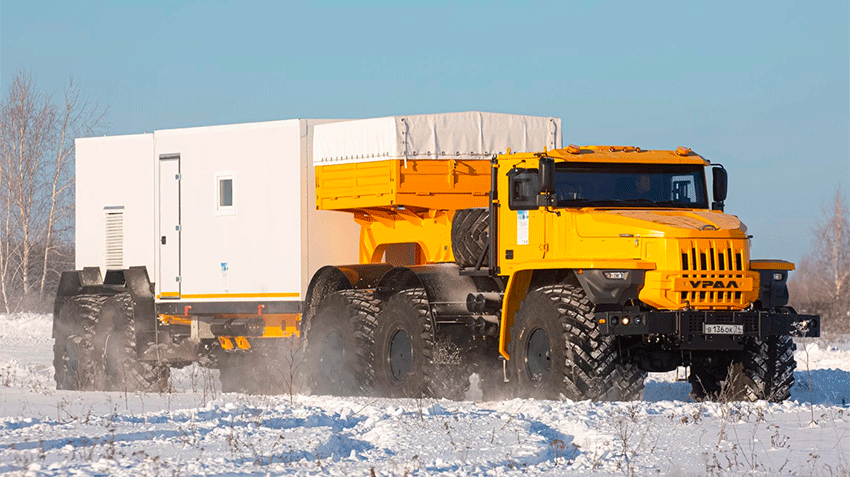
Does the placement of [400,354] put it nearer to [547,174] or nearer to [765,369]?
[547,174]

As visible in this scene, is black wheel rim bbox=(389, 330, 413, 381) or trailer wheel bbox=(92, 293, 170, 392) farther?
trailer wheel bbox=(92, 293, 170, 392)

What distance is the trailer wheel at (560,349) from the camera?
1384cm

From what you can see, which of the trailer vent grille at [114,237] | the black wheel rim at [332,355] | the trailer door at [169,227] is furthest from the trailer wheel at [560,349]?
the trailer vent grille at [114,237]

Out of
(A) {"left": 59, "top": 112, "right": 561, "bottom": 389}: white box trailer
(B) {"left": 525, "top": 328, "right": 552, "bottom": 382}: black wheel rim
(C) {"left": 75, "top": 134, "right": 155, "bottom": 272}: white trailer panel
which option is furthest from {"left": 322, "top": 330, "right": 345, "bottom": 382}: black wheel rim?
(C) {"left": 75, "top": 134, "right": 155, "bottom": 272}: white trailer panel

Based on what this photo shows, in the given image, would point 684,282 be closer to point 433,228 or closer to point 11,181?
point 433,228

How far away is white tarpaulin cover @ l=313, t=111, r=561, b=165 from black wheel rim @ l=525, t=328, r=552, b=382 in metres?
3.66

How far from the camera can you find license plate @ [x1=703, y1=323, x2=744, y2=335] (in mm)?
13852

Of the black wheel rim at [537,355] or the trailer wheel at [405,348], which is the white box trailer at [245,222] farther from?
the black wheel rim at [537,355]

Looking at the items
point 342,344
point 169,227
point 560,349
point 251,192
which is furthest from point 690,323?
point 169,227

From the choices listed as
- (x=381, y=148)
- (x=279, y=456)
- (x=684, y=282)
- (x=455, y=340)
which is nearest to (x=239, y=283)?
(x=381, y=148)

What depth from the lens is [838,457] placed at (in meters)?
10.2

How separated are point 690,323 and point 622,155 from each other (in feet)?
8.80

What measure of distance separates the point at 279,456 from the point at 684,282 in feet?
19.5

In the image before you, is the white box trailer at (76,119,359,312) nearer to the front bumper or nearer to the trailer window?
the trailer window
